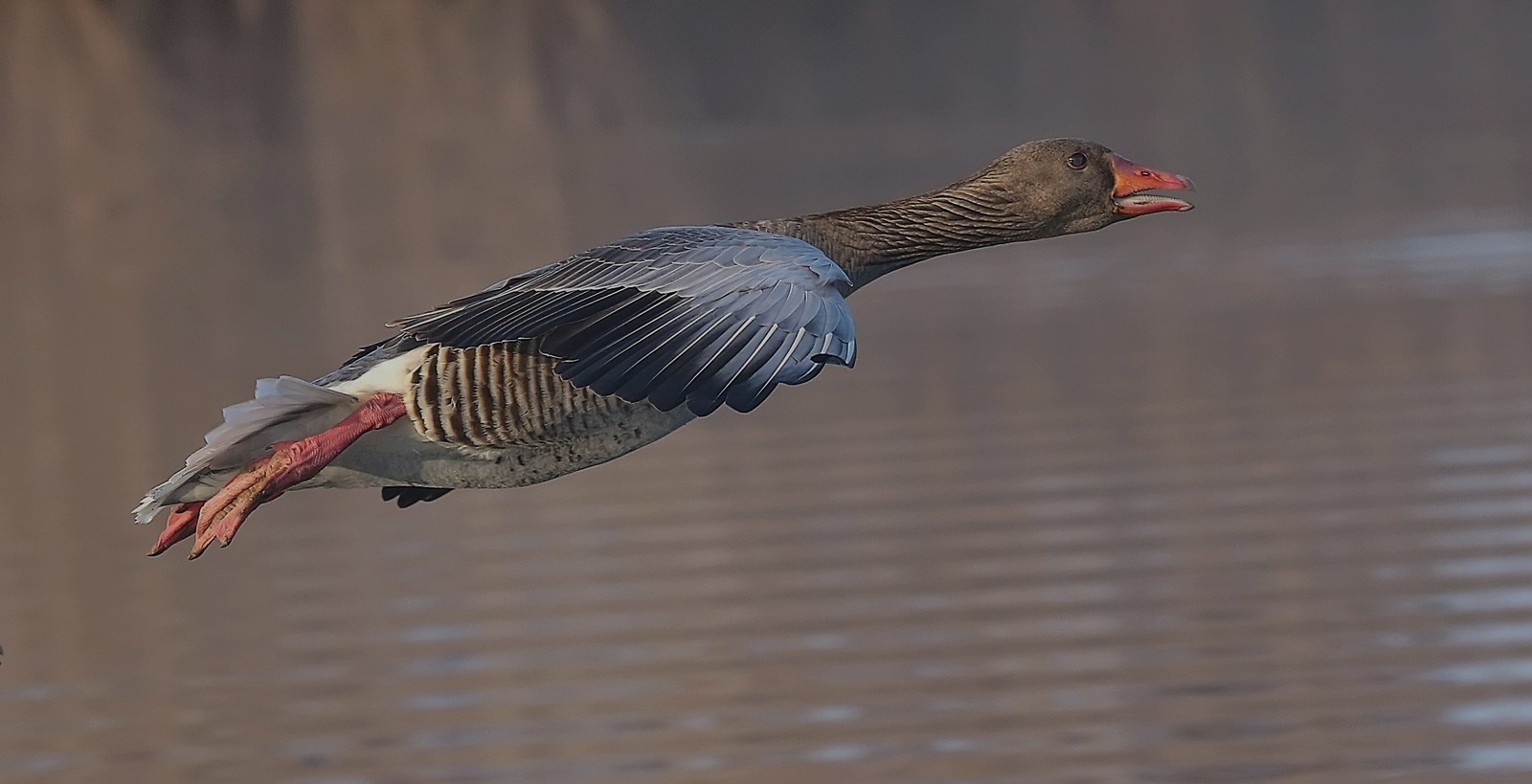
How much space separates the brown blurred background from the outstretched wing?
14.5 feet

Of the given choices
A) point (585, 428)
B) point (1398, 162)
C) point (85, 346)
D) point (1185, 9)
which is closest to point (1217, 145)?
point (1398, 162)

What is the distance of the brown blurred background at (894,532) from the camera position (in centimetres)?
1309

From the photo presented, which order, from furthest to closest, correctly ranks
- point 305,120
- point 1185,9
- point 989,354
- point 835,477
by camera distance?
point 1185,9, point 305,120, point 989,354, point 835,477

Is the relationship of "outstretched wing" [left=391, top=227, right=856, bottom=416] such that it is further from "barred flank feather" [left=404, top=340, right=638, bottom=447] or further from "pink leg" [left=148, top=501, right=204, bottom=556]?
"pink leg" [left=148, top=501, right=204, bottom=556]

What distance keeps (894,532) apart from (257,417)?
9.48 meters

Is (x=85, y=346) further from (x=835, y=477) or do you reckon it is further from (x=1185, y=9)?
(x=1185, y=9)

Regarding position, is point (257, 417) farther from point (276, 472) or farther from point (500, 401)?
point (500, 401)

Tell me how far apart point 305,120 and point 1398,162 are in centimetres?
2593

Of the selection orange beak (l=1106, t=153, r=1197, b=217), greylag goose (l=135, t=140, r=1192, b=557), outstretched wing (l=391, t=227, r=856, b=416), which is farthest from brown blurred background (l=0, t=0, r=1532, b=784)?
outstretched wing (l=391, t=227, r=856, b=416)

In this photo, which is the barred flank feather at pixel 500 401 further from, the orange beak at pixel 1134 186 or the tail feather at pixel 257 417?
the orange beak at pixel 1134 186

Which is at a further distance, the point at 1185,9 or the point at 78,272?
the point at 1185,9

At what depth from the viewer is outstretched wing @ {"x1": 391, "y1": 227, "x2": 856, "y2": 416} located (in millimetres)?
7539

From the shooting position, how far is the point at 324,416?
8367 mm

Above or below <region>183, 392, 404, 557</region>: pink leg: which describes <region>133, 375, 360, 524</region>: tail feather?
above
